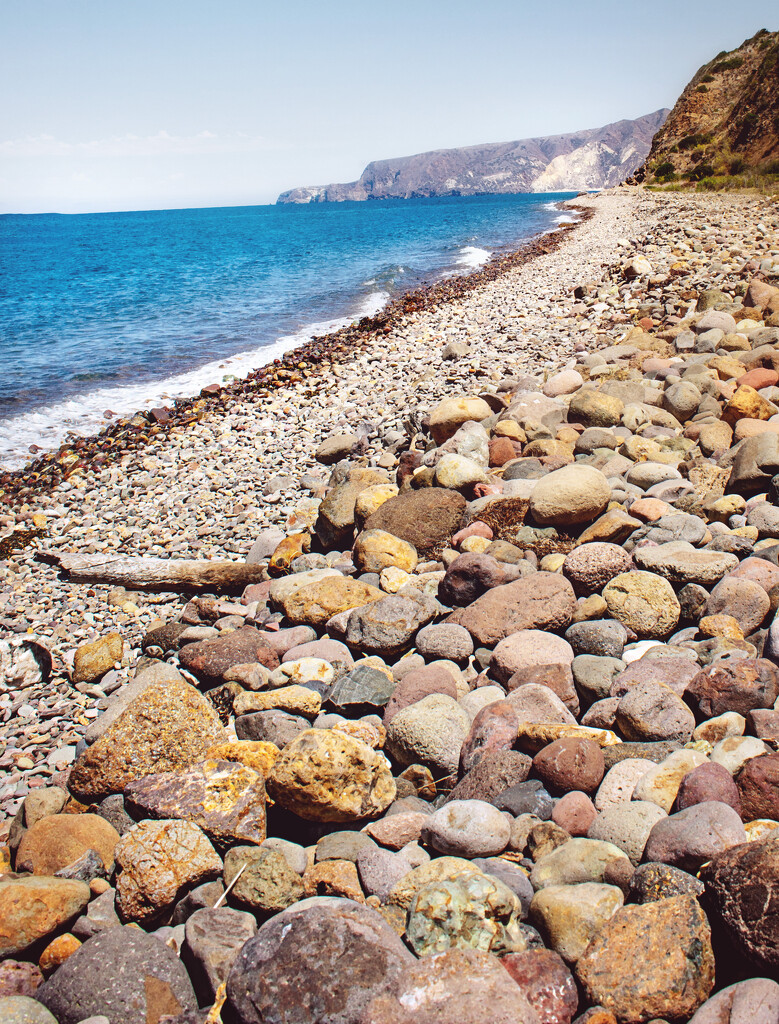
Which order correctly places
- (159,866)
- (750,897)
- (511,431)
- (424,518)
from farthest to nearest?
(511,431), (424,518), (159,866), (750,897)

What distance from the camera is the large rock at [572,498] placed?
465cm

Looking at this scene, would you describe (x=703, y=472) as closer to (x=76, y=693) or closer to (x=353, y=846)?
(x=353, y=846)

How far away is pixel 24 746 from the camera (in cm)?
413

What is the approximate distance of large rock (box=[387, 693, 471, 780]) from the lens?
3074mm

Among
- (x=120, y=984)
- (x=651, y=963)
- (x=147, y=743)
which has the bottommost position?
(x=120, y=984)

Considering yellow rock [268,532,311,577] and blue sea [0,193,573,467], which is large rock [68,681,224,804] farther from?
blue sea [0,193,573,467]

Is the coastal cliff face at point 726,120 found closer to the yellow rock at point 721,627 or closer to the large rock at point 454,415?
the large rock at point 454,415

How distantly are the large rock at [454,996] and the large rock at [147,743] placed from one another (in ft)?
5.64

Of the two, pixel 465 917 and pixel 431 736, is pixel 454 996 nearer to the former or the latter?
pixel 465 917

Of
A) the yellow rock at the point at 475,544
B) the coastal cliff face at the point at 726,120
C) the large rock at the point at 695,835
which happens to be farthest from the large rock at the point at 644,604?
the coastal cliff face at the point at 726,120

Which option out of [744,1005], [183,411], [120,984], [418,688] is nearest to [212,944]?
[120,984]

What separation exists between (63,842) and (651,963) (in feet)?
8.66

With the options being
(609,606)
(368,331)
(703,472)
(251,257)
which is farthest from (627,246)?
(251,257)

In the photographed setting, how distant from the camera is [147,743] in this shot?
331 cm
